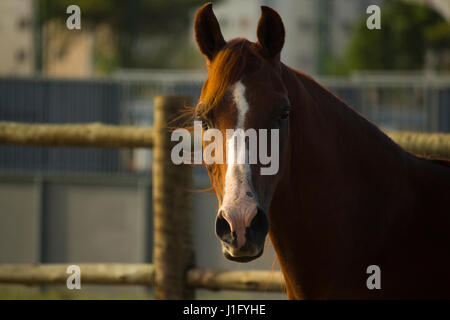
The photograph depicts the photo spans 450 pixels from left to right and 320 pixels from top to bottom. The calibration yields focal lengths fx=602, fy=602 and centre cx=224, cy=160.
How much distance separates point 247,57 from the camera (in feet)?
7.04

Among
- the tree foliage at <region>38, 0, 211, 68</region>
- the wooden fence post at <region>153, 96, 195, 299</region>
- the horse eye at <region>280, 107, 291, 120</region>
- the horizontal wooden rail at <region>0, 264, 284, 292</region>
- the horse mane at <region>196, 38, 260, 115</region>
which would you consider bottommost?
the horizontal wooden rail at <region>0, 264, 284, 292</region>

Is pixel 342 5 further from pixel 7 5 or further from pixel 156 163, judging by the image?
pixel 156 163

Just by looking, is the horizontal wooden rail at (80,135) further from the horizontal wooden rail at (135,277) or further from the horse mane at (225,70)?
the horse mane at (225,70)

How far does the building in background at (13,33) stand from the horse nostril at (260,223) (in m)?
15.6

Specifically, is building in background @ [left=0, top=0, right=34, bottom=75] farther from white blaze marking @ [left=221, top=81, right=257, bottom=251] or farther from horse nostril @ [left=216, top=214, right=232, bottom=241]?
horse nostril @ [left=216, top=214, right=232, bottom=241]

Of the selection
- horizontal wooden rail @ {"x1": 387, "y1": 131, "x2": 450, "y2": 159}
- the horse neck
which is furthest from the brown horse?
horizontal wooden rail @ {"x1": 387, "y1": 131, "x2": 450, "y2": 159}

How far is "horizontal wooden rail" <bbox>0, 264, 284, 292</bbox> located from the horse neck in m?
1.11

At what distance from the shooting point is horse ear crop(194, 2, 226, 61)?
2.24 m

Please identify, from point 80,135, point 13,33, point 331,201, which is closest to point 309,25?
point 13,33

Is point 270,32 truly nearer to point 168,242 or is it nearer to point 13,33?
point 168,242

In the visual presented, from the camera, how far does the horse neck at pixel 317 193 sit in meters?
2.23

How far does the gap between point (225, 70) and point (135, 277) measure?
6.56 ft
